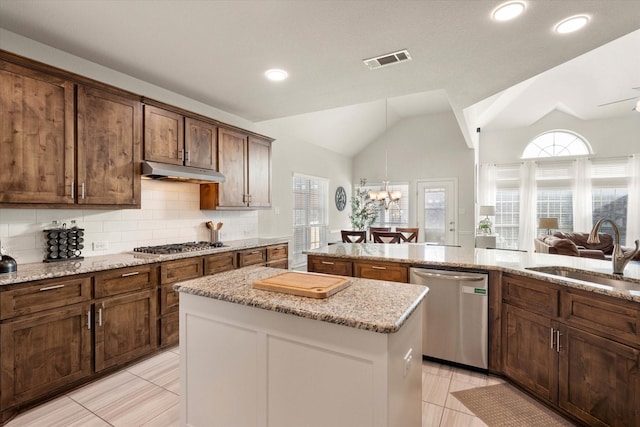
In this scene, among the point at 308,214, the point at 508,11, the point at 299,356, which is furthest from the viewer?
the point at 308,214

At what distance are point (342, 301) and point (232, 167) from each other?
2977 millimetres

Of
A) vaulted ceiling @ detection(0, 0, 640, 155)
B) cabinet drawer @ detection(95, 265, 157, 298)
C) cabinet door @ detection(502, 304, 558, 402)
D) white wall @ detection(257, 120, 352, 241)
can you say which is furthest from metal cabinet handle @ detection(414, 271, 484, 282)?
white wall @ detection(257, 120, 352, 241)

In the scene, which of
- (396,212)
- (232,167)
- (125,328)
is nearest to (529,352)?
(125,328)

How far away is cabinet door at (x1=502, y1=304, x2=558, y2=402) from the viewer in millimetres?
2086

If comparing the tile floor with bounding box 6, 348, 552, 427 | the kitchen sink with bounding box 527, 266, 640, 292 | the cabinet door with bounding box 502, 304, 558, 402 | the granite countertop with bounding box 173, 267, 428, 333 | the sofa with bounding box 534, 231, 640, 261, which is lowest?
the tile floor with bounding box 6, 348, 552, 427

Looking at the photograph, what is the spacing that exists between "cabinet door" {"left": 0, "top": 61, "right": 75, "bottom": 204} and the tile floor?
1.43 metres

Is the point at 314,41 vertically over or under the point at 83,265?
over

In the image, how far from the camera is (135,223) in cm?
322

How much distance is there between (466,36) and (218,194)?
2.92 m

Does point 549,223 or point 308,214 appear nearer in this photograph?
point 308,214

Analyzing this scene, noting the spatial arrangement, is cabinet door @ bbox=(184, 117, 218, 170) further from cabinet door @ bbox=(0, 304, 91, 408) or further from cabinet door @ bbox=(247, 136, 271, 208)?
cabinet door @ bbox=(0, 304, 91, 408)

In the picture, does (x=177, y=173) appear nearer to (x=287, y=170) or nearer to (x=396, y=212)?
(x=287, y=170)

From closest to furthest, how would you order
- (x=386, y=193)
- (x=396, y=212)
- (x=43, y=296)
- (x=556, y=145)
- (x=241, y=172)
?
(x=43, y=296) → (x=241, y=172) → (x=386, y=193) → (x=556, y=145) → (x=396, y=212)

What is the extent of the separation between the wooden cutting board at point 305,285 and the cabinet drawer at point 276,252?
2.36 m
